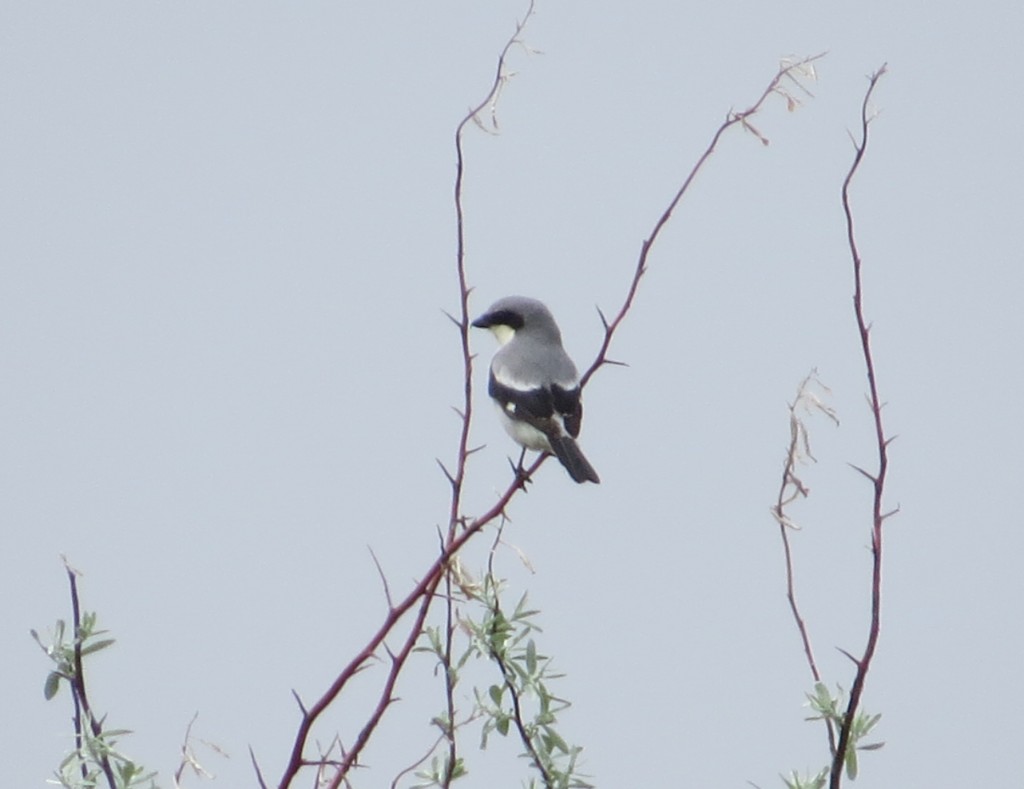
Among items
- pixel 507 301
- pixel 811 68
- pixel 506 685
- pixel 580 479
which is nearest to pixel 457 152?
pixel 811 68

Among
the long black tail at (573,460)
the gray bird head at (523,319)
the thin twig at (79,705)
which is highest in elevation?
the gray bird head at (523,319)

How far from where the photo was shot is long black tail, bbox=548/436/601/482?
4.30 metres

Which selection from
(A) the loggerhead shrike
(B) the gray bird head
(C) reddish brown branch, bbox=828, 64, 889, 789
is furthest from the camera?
(B) the gray bird head

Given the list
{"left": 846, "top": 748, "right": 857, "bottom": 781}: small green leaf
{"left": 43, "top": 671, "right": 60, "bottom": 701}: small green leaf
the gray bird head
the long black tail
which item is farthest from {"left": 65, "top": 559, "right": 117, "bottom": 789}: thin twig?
the gray bird head

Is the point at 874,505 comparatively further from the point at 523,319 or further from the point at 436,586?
the point at 523,319

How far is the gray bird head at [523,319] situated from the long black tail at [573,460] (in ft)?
2.31

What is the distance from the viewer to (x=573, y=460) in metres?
4.32

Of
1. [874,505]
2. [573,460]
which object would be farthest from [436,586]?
[573,460]

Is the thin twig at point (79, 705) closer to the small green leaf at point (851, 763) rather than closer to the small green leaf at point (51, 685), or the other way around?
the small green leaf at point (51, 685)


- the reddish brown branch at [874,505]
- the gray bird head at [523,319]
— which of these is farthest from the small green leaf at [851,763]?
the gray bird head at [523,319]

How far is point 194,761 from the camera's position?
5.95 feet

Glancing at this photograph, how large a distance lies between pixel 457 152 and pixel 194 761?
924 mm

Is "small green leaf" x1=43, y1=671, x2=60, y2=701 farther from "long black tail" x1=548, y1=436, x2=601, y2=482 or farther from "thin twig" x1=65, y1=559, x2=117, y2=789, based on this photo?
"long black tail" x1=548, y1=436, x2=601, y2=482

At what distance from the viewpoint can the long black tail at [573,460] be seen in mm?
4301
